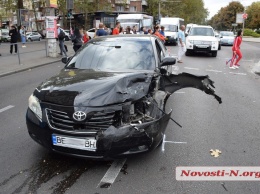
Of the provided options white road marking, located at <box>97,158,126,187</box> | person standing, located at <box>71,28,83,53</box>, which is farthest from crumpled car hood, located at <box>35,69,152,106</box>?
person standing, located at <box>71,28,83,53</box>

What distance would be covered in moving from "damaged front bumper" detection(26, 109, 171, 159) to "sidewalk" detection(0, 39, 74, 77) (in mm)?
8387

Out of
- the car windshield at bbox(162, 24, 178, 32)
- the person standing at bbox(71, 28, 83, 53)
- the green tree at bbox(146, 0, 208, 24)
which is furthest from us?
the green tree at bbox(146, 0, 208, 24)

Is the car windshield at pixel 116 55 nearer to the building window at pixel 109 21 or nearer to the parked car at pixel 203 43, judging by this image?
the parked car at pixel 203 43

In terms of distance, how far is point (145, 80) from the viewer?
4238 millimetres

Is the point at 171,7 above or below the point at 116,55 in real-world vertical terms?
above

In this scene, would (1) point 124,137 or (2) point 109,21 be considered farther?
(2) point 109,21

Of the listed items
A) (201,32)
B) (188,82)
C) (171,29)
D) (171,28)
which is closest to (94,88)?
(188,82)

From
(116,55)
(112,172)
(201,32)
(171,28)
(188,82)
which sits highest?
→ (171,28)

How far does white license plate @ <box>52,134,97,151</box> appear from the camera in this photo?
333 cm

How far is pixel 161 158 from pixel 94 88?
136 centimetres

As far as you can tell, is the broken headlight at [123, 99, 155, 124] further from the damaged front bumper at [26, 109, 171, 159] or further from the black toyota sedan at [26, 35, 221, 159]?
the damaged front bumper at [26, 109, 171, 159]

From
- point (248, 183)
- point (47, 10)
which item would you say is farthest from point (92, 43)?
point (47, 10)

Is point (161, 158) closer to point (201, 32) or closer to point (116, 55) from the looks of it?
point (116, 55)

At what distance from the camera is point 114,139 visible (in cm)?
329
